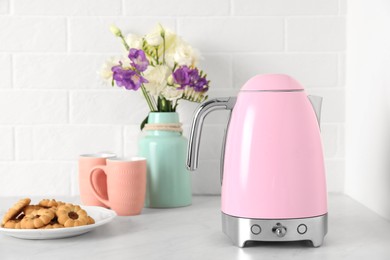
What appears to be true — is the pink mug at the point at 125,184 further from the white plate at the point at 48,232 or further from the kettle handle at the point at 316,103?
the kettle handle at the point at 316,103

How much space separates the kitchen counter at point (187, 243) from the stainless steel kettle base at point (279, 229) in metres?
0.02

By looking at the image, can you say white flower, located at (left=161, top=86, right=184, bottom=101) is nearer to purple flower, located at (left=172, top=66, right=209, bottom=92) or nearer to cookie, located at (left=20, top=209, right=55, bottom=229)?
purple flower, located at (left=172, top=66, right=209, bottom=92)

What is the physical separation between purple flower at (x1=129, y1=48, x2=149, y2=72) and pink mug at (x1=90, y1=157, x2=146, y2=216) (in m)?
0.19

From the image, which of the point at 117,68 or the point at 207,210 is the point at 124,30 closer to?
the point at 117,68

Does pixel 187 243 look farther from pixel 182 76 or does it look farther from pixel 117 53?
pixel 117 53

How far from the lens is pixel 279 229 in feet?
3.07

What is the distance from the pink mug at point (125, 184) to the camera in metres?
1.22

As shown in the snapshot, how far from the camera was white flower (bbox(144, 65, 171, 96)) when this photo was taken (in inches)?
50.8

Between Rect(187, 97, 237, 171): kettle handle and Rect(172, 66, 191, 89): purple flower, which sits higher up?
Rect(172, 66, 191, 89): purple flower

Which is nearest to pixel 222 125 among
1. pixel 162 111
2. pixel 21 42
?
pixel 162 111

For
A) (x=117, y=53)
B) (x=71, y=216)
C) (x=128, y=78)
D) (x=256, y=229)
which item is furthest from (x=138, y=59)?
(x=256, y=229)

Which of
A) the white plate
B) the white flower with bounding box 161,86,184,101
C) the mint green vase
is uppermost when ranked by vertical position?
the white flower with bounding box 161,86,184,101

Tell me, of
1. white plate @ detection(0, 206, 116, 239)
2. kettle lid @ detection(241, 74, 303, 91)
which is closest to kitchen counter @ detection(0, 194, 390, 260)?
white plate @ detection(0, 206, 116, 239)

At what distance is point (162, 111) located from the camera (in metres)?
1.34
